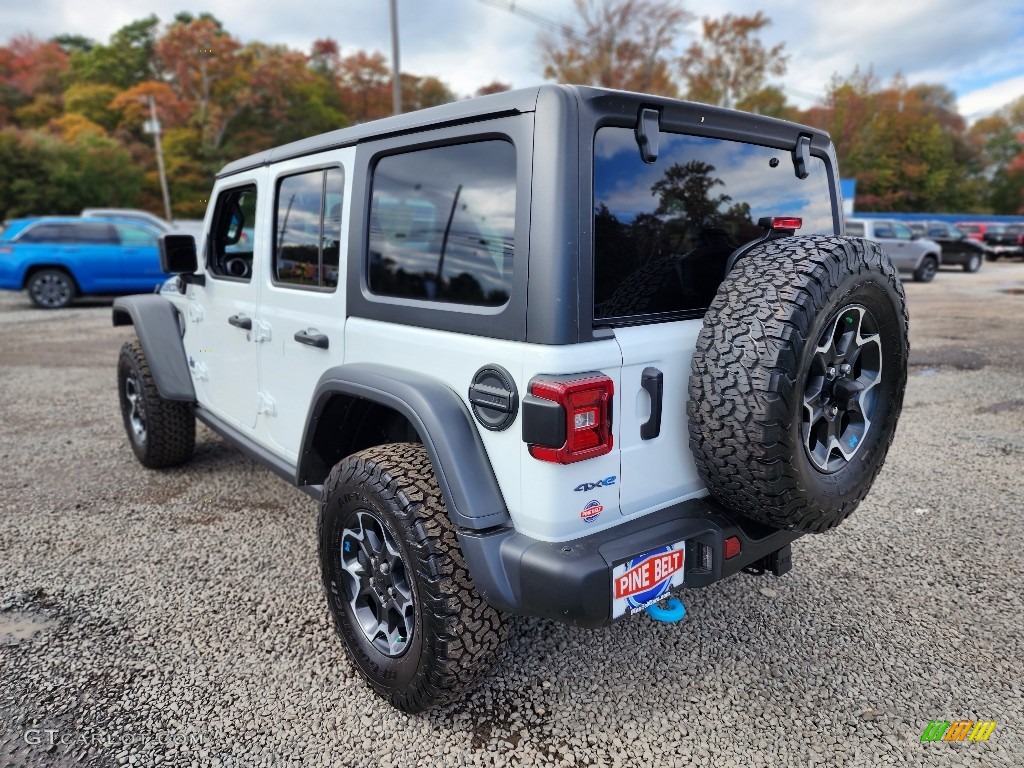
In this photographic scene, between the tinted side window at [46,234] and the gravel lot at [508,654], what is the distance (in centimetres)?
987

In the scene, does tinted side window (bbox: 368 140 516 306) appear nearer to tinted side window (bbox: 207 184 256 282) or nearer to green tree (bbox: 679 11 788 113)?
tinted side window (bbox: 207 184 256 282)

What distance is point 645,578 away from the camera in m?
1.95

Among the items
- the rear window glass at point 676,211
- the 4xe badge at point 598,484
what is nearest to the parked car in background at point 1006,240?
the rear window glass at point 676,211

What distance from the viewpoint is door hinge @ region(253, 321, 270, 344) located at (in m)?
3.12

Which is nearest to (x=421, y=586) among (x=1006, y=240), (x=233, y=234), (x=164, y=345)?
(x=233, y=234)

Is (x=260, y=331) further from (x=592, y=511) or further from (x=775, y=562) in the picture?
(x=775, y=562)

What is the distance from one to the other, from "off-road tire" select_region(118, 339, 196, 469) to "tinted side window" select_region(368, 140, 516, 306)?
7.97ft

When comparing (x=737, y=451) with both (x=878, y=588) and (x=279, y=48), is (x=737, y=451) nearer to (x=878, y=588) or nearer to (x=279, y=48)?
(x=878, y=588)

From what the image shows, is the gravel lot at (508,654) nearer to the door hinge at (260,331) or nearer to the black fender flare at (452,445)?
the black fender flare at (452,445)

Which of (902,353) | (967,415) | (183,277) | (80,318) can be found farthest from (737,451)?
(80,318)

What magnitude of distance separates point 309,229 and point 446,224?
3.04 ft

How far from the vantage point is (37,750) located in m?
2.10

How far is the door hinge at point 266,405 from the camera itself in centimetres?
316

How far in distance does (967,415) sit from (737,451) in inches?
199
